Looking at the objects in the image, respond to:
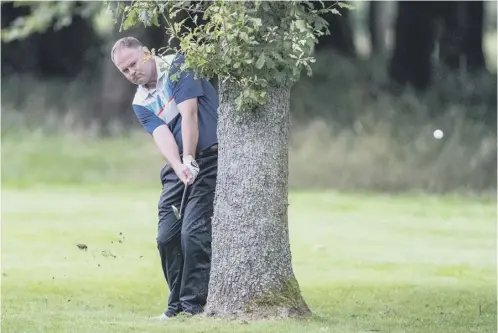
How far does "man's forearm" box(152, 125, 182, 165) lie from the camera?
307 inches

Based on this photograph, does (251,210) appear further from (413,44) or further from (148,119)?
(413,44)

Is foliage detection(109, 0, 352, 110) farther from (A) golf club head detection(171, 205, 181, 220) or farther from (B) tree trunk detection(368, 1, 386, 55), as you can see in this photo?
(B) tree trunk detection(368, 1, 386, 55)

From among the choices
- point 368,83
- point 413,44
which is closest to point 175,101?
point 368,83

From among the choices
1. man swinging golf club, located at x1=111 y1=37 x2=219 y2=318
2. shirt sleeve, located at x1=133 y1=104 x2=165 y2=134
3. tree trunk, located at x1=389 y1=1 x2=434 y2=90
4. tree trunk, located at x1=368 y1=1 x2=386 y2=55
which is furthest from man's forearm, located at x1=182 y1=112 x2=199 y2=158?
tree trunk, located at x1=368 y1=1 x2=386 y2=55

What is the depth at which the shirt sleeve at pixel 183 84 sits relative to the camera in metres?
Result: 7.78

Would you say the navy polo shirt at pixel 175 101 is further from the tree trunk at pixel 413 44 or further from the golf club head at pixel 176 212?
the tree trunk at pixel 413 44

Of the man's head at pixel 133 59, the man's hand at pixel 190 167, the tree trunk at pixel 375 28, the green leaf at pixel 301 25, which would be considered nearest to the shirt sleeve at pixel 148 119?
the man's head at pixel 133 59

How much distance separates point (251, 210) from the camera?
24.8 ft

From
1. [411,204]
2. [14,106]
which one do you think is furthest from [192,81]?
[14,106]

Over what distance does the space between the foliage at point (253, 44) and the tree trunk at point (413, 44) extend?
54.6ft

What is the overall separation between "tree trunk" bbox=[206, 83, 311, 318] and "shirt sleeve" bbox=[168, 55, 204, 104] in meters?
0.23

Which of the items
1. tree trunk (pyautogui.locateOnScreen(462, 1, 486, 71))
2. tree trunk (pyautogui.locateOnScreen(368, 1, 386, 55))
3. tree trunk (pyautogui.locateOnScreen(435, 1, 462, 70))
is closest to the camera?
tree trunk (pyautogui.locateOnScreen(462, 1, 486, 71))

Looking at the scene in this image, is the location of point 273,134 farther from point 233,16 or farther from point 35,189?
point 35,189

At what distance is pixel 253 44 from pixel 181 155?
91 centimetres
